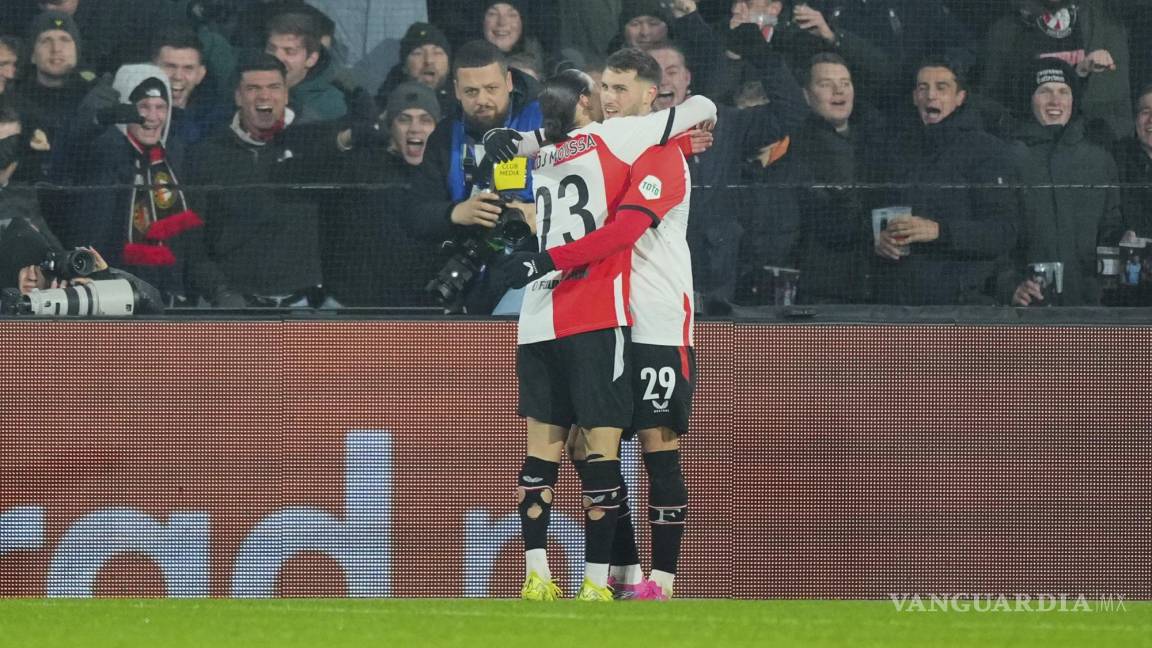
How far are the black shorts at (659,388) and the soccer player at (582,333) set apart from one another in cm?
8

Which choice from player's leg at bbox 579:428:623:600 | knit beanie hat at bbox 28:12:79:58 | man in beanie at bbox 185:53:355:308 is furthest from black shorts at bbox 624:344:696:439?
knit beanie hat at bbox 28:12:79:58

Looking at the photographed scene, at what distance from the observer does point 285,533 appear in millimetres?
7020

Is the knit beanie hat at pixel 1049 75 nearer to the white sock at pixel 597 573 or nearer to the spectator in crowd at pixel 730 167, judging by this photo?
the spectator in crowd at pixel 730 167

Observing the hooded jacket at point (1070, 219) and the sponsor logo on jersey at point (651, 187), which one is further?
the hooded jacket at point (1070, 219)

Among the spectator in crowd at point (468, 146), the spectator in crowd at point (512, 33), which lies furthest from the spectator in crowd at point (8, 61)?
the spectator in crowd at point (512, 33)

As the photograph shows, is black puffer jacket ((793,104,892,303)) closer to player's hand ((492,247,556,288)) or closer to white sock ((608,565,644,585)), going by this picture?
white sock ((608,565,644,585))

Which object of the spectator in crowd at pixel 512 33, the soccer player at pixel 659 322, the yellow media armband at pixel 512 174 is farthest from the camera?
the spectator in crowd at pixel 512 33

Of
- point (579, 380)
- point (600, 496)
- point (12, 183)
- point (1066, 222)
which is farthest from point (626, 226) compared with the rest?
point (12, 183)

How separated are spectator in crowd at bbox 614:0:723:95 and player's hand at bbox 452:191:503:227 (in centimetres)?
103

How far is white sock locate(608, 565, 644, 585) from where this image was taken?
5.66 meters

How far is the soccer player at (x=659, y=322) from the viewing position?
5.32 meters

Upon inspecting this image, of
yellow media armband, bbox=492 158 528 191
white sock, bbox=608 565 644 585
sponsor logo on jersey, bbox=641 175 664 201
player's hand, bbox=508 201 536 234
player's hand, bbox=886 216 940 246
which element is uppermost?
yellow media armband, bbox=492 158 528 191

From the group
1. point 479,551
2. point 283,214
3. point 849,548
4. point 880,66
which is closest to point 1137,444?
point 849,548

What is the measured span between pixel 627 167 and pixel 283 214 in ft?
8.11
